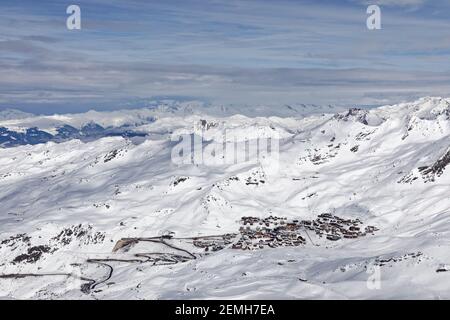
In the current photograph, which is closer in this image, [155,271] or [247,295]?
[247,295]

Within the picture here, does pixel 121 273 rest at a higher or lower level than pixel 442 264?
lower

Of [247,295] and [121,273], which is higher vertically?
[247,295]

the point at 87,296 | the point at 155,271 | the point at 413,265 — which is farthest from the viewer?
the point at 155,271
